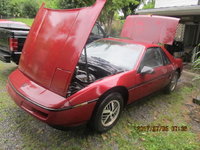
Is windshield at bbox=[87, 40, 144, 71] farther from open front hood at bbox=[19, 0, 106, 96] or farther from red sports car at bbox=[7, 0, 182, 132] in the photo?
open front hood at bbox=[19, 0, 106, 96]

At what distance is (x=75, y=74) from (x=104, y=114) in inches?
30.1

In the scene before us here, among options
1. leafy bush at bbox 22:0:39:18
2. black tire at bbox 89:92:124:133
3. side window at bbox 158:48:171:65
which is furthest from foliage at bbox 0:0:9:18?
black tire at bbox 89:92:124:133

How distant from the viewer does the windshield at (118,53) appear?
10.0 ft

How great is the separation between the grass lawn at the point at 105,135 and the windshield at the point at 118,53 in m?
1.02

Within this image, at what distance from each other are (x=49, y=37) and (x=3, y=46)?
2949 millimetres

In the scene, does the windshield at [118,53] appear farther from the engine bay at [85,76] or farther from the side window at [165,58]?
the side window at [165,58]

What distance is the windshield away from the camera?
120 inches

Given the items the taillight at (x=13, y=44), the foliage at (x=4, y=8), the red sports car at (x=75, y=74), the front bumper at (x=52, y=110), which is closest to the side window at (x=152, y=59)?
the red sports car at (x=75, y=74)

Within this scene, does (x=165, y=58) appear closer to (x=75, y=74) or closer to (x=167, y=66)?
(x=167, y=66)

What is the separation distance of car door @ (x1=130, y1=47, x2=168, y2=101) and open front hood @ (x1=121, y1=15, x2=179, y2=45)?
85cm

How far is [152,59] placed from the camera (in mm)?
3461

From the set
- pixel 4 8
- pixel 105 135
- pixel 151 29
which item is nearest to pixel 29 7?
pixel 4 8
